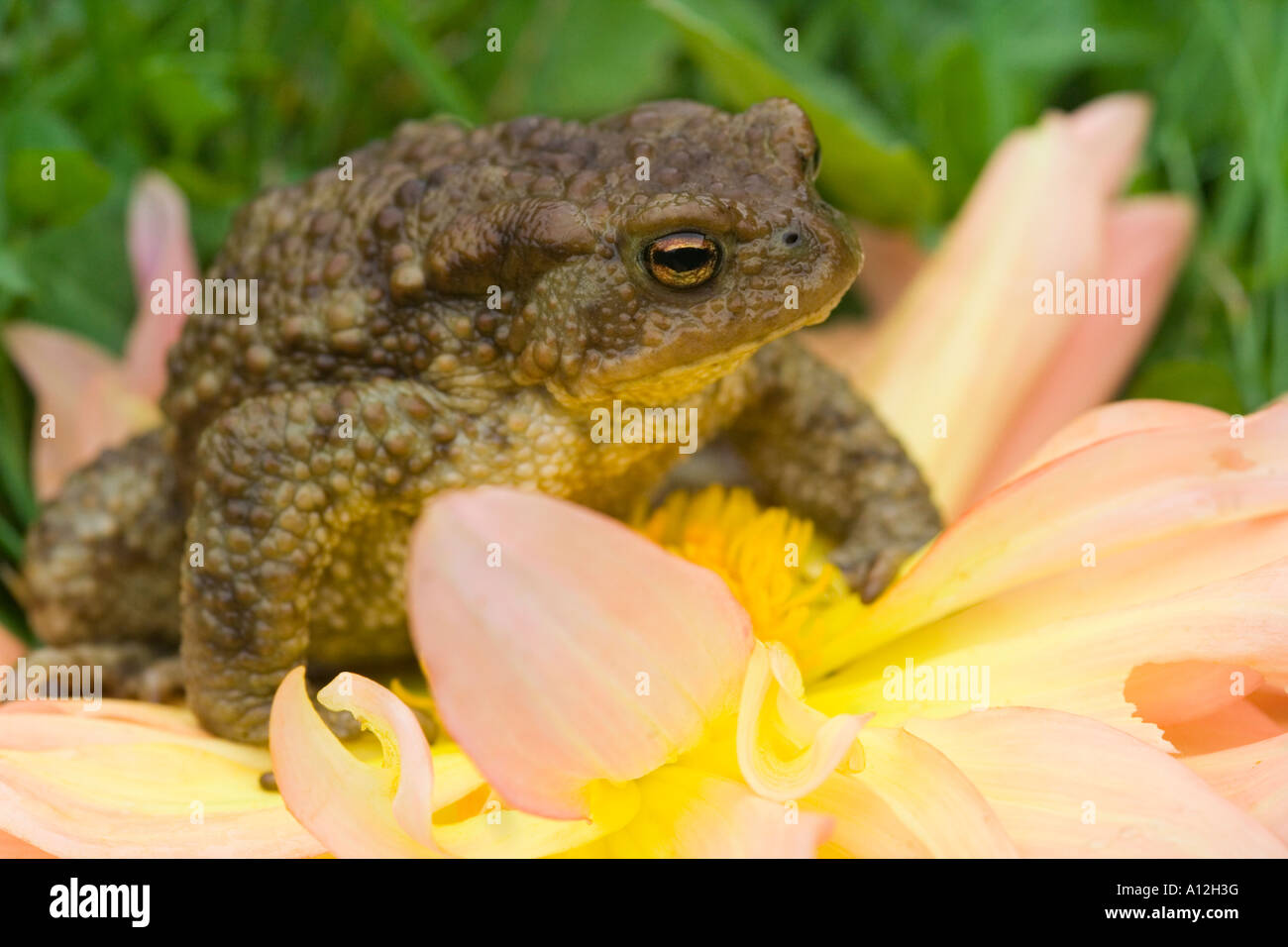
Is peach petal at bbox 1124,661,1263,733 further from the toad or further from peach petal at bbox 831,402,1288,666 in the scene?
the toad

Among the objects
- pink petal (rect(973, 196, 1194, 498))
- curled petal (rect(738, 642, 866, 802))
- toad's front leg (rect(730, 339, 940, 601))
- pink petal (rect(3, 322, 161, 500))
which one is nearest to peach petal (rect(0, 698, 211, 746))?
pink petal (rect(3, 322, 161, 500))

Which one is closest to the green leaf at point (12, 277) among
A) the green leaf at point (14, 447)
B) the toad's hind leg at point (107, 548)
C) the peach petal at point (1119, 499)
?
the green leaf at point (14, 447)

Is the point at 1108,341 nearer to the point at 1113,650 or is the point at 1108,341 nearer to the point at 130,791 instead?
the point at 1113,650

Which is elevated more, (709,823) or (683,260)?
(683,260)

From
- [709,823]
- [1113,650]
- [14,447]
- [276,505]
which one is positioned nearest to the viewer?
[709,823]

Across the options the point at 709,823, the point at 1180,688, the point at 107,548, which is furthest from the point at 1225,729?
the point at 107,548

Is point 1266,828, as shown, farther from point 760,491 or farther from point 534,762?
point 760,491
